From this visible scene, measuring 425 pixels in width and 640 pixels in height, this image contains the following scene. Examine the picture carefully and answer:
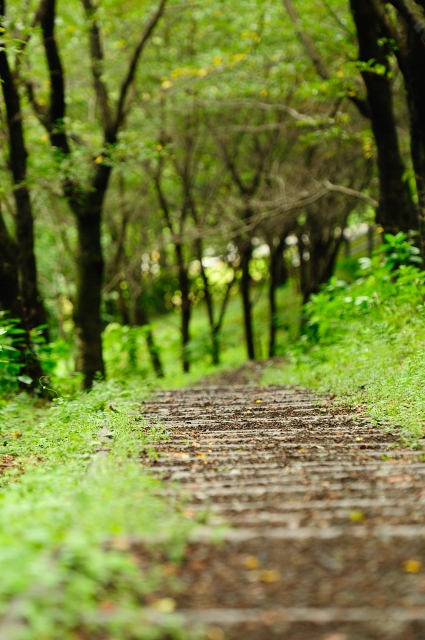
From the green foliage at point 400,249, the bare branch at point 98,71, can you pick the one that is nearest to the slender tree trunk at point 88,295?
the bare branch at point 98,71

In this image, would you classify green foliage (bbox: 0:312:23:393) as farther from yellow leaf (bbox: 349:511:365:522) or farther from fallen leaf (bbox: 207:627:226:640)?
fallen leaf (bbox: 207:627:226:640)

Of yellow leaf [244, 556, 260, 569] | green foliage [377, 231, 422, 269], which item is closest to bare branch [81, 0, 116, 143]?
green foliage [377, 231, 422, 269]

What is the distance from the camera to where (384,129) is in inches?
413

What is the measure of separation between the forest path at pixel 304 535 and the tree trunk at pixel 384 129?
6.23 m

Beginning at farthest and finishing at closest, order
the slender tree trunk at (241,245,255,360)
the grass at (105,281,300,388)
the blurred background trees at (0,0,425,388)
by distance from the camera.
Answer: the slender tree trunk at (241,245,255,360)
the grass at (105,281,300,388)
the blurred background trees at (0,0,425,388)

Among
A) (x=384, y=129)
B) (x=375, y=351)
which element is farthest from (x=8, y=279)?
(x=384, y=129)

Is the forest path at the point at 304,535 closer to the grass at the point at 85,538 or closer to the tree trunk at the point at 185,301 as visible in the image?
the grass at the point at 85,538

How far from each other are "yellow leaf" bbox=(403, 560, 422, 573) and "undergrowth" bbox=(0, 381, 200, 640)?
1.09 meters

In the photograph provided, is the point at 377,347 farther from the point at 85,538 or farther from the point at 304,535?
the point at 85,538

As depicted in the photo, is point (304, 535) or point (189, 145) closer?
point (304, 535)

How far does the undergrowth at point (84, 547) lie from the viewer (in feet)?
8.55

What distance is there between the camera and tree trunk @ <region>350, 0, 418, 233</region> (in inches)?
387

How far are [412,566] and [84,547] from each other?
5.13ft

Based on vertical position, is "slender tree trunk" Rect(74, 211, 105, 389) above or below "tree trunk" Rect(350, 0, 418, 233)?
below
